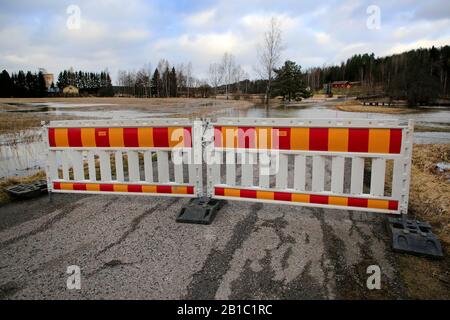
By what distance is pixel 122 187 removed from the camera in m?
4.79

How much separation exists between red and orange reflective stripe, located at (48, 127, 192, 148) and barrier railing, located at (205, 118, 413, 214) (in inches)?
17.9

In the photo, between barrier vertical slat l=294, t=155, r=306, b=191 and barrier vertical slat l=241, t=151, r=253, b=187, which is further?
barrier vertical slat l=241, t=151, r=253, b=187

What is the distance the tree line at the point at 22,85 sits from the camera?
311ft

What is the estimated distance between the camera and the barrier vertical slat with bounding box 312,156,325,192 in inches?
161

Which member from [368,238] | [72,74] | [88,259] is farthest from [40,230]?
[72,74]

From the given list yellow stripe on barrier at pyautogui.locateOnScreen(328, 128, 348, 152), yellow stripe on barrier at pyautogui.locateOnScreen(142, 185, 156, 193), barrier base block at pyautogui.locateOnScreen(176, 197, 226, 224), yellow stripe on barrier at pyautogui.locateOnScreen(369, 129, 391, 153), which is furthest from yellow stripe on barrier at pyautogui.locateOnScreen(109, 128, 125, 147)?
yellow stripe on barrier at pyautogui.locateOnScreen(369, 129, 391, 153)

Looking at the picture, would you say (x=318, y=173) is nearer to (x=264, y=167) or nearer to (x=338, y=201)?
(x=338, y=201)

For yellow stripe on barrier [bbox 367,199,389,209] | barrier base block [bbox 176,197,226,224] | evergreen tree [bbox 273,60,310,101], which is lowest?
barrier base block [bbox 176,197,226,224]

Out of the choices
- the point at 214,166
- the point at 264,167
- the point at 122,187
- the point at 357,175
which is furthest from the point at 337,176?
the point at 122,187

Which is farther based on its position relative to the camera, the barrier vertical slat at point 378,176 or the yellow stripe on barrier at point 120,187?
the yellow stripe on barrier at point 120,187

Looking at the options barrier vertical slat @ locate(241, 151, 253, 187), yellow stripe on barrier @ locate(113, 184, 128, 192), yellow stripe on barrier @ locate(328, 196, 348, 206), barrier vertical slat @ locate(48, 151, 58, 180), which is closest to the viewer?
yellow stripe on barrier @ locate(328, 196, 348, 206)

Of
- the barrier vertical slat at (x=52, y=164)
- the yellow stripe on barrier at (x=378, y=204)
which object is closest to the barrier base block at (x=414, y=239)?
the yellow stripe on barrier at (x=378, y=204)

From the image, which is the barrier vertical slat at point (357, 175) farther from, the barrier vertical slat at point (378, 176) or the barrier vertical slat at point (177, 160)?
the barrier vertical slat at point (177, 160)

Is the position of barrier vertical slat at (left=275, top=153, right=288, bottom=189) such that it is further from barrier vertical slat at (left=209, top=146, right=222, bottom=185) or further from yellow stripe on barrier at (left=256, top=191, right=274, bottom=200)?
barrier vertical slat at (left=209, top=146, right=222, bottom=185)
